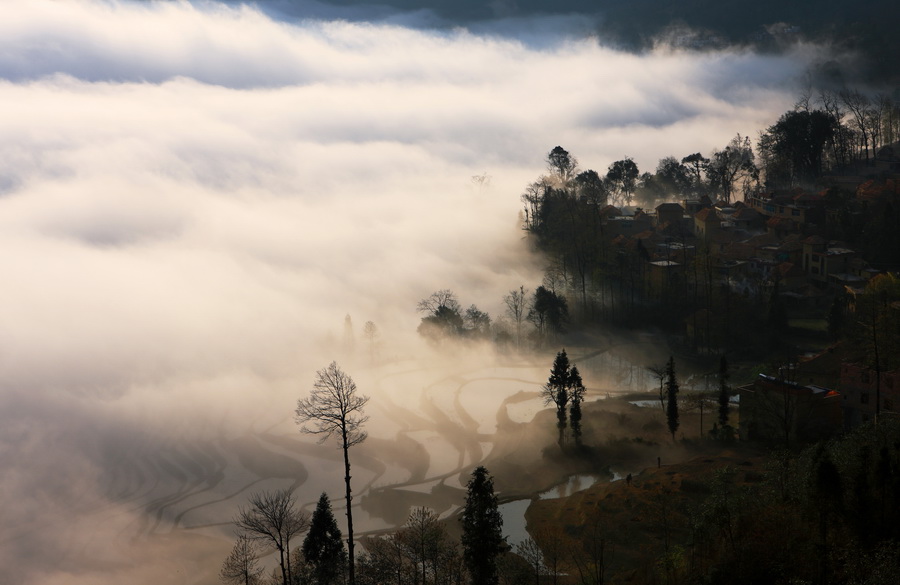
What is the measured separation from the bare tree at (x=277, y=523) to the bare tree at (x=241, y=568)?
2.79 ft

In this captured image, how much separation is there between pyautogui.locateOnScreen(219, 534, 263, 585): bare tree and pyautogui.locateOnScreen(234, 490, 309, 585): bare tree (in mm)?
849

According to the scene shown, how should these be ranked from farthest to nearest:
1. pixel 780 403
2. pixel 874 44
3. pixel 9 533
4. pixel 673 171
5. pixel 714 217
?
pixel 874 44 → pixel 673 171 → pixel 714 217 → pixel 9 533 → pixel 780 403

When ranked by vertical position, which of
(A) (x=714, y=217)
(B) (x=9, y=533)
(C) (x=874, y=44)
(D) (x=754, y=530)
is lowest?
(B) (x=9, y=533)

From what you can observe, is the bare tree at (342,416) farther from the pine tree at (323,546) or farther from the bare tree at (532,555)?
the bare tree at (532,555)

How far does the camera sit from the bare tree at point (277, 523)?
3403 cm

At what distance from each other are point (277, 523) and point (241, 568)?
358cm

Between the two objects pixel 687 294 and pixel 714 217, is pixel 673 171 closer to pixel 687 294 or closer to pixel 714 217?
pixel 714 217

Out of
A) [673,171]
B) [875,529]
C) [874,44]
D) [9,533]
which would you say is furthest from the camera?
[874,44]

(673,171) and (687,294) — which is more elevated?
(673,171)

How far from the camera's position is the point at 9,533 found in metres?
48.3

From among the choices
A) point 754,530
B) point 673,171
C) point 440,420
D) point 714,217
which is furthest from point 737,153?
point 754,530

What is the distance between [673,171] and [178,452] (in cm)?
7944

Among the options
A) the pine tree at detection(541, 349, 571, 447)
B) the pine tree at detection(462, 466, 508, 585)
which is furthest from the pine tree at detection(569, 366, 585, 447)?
the pine tree at detection(462, 466, 508, 585)

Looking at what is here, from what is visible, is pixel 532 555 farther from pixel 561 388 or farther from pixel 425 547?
pixel 561 388
